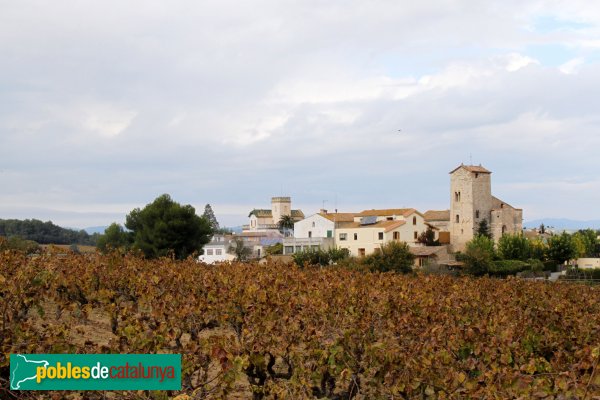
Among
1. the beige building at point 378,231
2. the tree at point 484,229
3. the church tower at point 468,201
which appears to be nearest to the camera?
the beige building at point 378,231

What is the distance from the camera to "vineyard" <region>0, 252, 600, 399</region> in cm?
596

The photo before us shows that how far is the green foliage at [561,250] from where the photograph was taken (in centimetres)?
6419

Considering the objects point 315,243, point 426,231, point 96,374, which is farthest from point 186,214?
point 96,374

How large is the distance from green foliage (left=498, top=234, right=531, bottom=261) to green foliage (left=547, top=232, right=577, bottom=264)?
262 centimetres

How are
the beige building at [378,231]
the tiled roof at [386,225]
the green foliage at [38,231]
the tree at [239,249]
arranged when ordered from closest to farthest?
the tiled roof at [386,225] → the beige building at [378,231] → the tree at [239,249] → the green foliage at [38,231]

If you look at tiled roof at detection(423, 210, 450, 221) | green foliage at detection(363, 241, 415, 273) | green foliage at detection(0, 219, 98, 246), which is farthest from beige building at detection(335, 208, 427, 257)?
green foliage at detection(0, 219, 98, 246)

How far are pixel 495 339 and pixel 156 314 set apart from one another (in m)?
3.67

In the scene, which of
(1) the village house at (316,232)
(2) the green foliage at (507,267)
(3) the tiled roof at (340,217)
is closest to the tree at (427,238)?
(1) the village house at (316,232)

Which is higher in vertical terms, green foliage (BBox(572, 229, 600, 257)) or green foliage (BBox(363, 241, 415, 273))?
green foliage (BBox(572, 229, 600, 257))

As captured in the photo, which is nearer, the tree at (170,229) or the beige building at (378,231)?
the tree at (170,229)

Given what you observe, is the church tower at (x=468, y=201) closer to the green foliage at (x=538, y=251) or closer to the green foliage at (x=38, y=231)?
the green foliage at (x=538, y=251)

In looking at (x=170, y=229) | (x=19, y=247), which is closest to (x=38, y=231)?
(x=170, y=229)

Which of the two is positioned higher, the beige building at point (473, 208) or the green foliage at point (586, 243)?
the beige building at point (473, 208)

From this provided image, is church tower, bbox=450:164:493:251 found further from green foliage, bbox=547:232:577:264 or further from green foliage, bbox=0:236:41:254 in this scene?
green foliage, bbox=0:236:41:254
